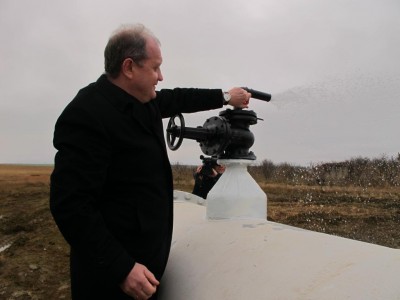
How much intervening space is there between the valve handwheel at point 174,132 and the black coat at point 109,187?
1.16 feet

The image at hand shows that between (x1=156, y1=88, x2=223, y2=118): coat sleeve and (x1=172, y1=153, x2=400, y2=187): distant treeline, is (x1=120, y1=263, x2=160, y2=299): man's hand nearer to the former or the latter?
(x1=156, y1=88, x2=223, y2=118): coat sleeve

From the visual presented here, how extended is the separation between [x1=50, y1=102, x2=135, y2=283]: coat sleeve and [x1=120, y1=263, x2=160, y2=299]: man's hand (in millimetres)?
23

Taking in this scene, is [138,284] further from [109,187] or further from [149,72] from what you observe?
[149,72]

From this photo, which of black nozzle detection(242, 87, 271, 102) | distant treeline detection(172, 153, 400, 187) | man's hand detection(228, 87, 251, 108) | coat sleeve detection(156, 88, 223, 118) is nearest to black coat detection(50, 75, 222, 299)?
coat sleeve detection(156, 88, 223, 118)

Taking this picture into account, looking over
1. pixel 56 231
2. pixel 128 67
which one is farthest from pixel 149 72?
pixel 56 231

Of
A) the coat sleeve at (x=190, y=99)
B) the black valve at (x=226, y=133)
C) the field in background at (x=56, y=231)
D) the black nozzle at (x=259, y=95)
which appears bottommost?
the field in background at (x=56, y=231)

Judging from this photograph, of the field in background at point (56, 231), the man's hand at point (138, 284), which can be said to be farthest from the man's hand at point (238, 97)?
the field in background at point (56, 231)

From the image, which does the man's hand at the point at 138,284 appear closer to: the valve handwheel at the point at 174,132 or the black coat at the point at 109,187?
the black coat at the point at 109,187

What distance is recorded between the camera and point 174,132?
7.46ft

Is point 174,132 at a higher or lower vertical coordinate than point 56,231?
higher

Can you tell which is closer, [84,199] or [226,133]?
[84,199]

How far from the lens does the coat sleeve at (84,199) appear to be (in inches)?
59.2

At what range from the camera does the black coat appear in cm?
151

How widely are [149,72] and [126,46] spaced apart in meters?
0.13
